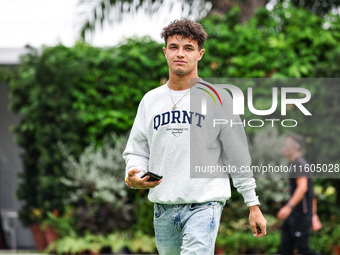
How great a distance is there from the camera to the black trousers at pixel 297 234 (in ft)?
19.6

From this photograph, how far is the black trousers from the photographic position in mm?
5973

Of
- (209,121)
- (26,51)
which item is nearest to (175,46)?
(209,121)

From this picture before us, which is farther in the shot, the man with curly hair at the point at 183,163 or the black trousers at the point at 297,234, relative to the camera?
the black trousers at the point at 297,234

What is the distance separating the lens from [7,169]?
10.4m

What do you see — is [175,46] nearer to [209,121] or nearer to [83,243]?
[209,121]

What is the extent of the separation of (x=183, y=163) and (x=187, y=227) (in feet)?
1.17

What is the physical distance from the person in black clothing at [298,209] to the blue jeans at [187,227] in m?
2.70

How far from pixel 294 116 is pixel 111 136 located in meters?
2.57

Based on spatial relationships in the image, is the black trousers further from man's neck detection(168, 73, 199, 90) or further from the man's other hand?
man's neck detection(168, 73, 199, 90)

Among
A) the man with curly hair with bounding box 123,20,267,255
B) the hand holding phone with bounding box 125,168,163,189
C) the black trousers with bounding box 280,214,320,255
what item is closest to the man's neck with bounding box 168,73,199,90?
the man with curly hair with bounding box 123,20,267,255

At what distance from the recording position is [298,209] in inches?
237

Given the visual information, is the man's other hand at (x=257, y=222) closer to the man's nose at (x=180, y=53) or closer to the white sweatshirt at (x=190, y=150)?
the white sweatshirt at (x=190, y=150)

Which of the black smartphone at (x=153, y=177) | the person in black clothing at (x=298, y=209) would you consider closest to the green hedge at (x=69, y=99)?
the person in black clothing at (x=298, y=209)

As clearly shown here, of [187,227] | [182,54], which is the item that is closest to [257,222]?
[187,227]
